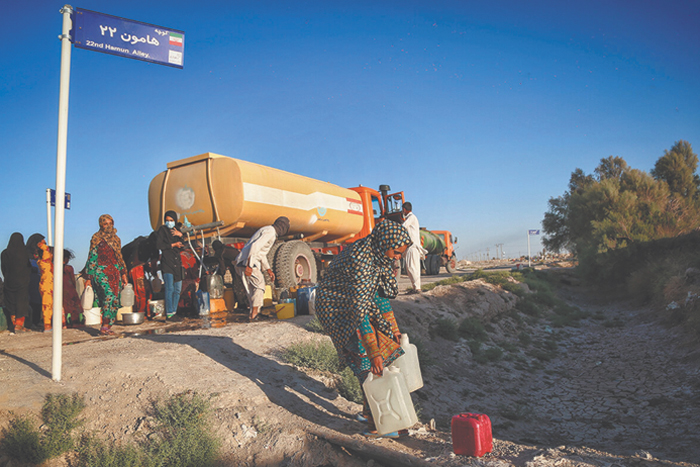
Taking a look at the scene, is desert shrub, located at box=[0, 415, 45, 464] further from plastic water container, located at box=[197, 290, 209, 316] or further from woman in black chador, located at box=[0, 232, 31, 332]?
woman in black chador, located at box=[0, 232, 31, 332]

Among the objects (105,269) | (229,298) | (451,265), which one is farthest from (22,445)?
(451,265)

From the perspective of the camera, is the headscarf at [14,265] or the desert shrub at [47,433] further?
the headscarf at [14,265]

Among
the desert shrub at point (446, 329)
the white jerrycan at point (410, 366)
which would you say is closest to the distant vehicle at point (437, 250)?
the desert shrub at point (446, 329)

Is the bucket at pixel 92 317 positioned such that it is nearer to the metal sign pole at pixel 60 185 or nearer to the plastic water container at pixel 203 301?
the plastic water container at pixel 203 301

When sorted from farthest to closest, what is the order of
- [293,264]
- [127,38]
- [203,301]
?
[293,264]
[203,301]
[127,38]

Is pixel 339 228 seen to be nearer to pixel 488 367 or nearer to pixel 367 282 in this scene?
pixel 488 367

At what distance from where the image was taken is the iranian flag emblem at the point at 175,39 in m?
4.24

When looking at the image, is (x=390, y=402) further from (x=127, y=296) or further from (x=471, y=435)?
(x=127, y=296)

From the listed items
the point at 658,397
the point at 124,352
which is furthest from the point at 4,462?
the point at 658,397

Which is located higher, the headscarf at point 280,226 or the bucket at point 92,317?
the headscarf at point 280,226

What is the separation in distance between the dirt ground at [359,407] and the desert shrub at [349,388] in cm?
14

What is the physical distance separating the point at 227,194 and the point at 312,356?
454 centimetres

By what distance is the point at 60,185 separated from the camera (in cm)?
370

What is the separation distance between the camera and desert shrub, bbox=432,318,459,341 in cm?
759
